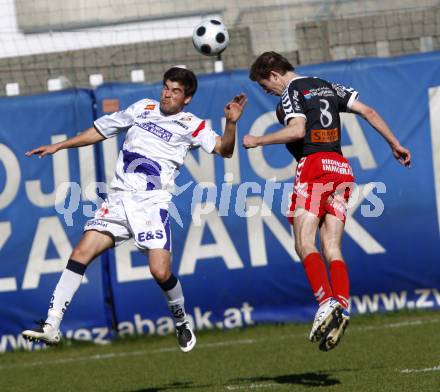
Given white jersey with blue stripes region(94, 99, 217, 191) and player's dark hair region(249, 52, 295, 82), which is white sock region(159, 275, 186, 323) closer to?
white jersey with blue stripes region(94, 99, 217, 191)

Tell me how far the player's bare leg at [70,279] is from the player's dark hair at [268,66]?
164 cm

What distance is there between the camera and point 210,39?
10.5m

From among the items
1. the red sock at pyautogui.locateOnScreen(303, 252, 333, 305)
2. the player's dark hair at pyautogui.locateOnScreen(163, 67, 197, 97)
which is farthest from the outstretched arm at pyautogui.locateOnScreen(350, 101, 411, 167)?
the player's dark hair at pyautogui.locateOnScreen(163, 67, 197, 97)

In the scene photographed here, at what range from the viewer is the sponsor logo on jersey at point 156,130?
8.01 m

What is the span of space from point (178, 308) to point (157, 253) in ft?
1.65

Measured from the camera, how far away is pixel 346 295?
7.36 m

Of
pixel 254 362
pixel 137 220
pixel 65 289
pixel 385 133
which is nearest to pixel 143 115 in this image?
pixel 137 220

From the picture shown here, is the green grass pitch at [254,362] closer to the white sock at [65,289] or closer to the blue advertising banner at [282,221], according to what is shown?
the blue advertising banner at [282,221]

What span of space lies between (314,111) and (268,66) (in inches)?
19.4

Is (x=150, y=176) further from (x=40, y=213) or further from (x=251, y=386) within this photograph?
(x=40, y=213)

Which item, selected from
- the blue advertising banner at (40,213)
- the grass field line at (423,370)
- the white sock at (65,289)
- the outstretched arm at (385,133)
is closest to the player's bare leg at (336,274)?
the outstretched arm at (385,133)

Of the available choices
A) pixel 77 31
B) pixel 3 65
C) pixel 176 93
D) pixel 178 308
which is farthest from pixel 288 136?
pixel 77 31

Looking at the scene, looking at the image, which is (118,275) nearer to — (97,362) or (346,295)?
(97,362)

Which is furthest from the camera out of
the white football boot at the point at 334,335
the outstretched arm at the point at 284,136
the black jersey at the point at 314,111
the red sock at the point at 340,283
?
the black jersey at the point at 314,111
